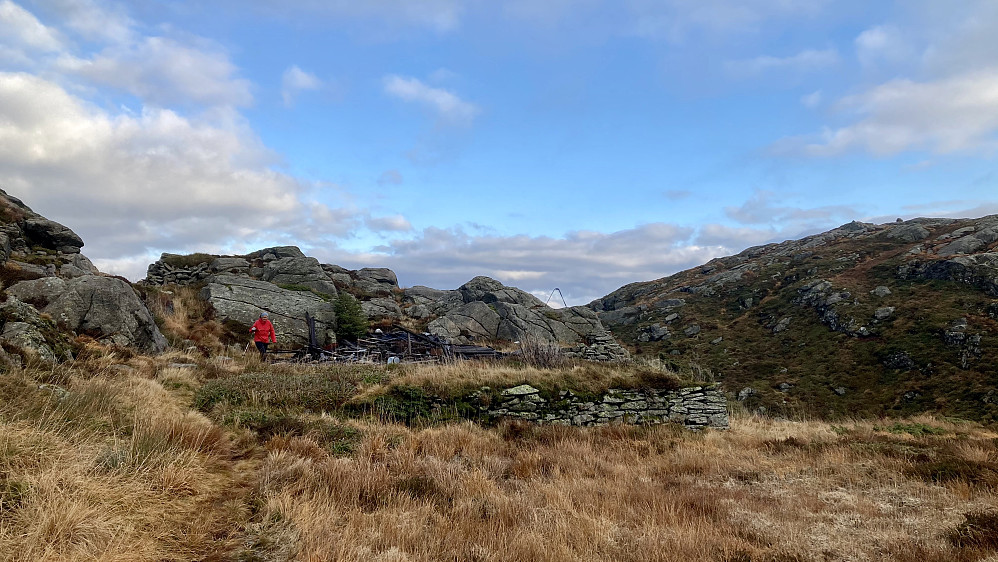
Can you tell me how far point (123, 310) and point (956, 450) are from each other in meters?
23.8

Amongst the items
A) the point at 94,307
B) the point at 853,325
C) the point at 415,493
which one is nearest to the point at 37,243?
the point at 94,307

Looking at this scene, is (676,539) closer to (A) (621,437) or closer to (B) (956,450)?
(A) (621,437)

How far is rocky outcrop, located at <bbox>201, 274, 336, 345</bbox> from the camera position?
72.6ft

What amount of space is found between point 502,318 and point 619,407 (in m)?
16.8

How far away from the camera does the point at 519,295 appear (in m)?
37.0

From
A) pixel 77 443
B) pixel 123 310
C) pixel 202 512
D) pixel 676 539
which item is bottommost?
pixel 676 539

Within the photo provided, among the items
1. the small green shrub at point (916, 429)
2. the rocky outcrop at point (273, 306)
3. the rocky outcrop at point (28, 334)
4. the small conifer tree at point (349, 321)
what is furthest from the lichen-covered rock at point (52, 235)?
the small green shrub at point (916, 429)

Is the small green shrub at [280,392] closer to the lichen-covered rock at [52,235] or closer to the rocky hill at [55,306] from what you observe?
the rocky hill at [55,306]

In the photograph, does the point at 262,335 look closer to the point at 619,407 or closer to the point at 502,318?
the point at 619,407

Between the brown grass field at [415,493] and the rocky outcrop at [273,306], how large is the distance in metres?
12.5

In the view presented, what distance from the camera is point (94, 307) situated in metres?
14.7

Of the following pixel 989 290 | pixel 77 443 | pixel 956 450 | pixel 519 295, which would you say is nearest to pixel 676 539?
pixel 77 443

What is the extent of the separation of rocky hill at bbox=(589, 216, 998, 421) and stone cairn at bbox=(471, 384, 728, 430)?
10454 millimetres

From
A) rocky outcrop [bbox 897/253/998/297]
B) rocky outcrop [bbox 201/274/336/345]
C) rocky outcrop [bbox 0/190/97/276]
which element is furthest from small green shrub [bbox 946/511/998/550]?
rocky outcrop [bbox 897/253/998/297]
